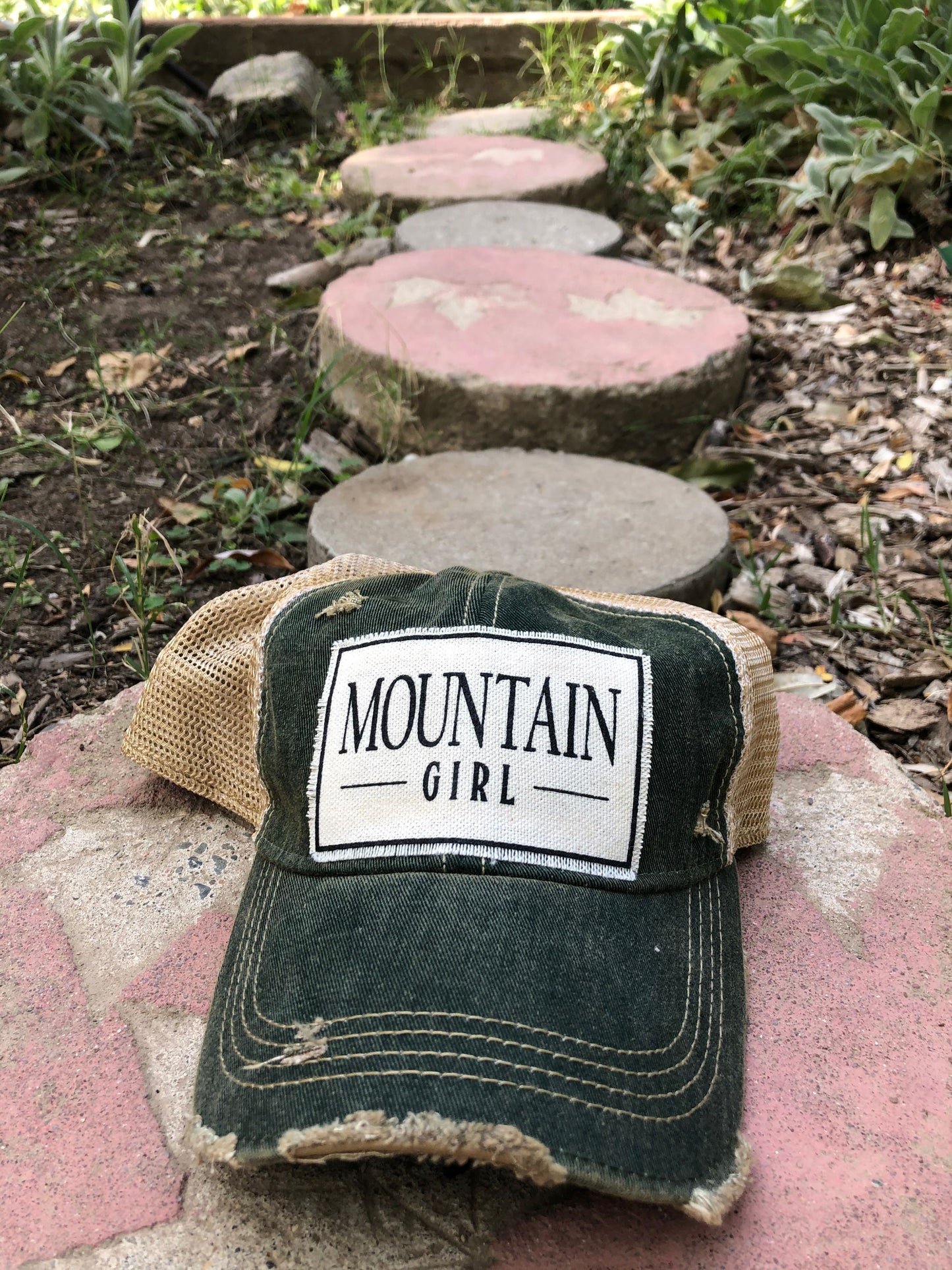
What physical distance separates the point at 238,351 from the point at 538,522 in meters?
1.22

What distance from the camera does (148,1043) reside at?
1112 mm

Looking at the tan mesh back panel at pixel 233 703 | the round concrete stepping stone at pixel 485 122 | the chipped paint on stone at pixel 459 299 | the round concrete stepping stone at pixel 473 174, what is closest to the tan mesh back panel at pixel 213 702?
the tan mesh back panel at pixel 233 703

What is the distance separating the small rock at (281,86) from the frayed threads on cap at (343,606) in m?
3.68

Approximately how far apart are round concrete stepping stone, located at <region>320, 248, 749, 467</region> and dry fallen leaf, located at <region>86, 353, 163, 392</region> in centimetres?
46

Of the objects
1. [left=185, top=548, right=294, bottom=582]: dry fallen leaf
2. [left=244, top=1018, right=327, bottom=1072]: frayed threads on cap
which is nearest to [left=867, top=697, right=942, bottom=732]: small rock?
[left=185, top=548, right=294, bottom=582]: dry fallen leaf

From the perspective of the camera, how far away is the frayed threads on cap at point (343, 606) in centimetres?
120

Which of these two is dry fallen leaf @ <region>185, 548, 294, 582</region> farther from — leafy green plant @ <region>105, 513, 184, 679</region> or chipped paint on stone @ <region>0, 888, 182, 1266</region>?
chipped paint on stone @ <region>0, 888, 182, 1266</region>

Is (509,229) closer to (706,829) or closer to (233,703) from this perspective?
(233,703)

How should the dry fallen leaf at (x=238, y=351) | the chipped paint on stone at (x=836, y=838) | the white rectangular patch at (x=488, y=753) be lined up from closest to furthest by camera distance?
1. the white rectangular patch at (x=488, y=753)
2. the chipped paint on stone at (x=836, y=838)
3. the dry fallen leaf at (x=238, y=351)

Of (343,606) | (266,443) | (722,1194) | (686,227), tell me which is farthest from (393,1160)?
(686,227)

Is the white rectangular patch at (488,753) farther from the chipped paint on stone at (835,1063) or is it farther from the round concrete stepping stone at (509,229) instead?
the round concrete stepping stone at (509,229)

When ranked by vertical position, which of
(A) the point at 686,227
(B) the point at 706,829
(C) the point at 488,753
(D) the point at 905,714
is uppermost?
(C) the point at 488,753

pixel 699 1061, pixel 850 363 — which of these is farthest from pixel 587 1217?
pixel 850 363

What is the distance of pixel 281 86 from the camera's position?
4289 millimetres
